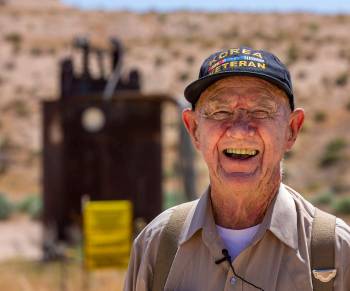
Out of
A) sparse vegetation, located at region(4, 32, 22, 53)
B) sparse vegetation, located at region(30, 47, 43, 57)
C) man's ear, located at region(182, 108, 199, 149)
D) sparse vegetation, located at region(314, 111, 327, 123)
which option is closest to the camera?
man's ear, located at region(182, 108, 199, 149)

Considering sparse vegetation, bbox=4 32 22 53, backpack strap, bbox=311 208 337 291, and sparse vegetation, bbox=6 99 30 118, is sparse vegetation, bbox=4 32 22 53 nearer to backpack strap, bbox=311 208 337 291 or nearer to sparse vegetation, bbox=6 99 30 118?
sparse vegetation, bbox=6 99 30 118

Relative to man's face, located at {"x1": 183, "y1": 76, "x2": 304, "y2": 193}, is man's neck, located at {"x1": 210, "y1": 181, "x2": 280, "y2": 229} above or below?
below

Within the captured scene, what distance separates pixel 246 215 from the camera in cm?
248

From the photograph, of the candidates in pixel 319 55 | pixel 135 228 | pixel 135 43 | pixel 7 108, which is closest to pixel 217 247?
pixel 135 228

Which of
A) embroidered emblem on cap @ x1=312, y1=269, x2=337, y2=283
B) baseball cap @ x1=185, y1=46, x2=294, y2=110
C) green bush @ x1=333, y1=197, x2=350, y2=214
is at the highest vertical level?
baseball cap @ x1=185, y1=46, x2=294, y2=110

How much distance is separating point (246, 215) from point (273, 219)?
0.11 metres

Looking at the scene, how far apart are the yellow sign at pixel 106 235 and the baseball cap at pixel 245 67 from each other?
5.64m

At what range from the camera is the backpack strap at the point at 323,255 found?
2.25 metres

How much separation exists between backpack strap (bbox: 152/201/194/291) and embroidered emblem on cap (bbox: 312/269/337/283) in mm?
444

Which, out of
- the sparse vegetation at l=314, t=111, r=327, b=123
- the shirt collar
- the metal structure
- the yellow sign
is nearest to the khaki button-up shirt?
the shirt collar

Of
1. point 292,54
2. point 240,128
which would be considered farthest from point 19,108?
point 240,128

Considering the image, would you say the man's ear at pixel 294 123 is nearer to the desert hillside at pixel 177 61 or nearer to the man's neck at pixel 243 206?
the man's neck at pixel 243 206

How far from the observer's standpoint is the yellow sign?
797 cm

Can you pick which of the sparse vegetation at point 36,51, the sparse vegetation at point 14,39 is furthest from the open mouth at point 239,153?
the sparse vegetation at point 14,39
